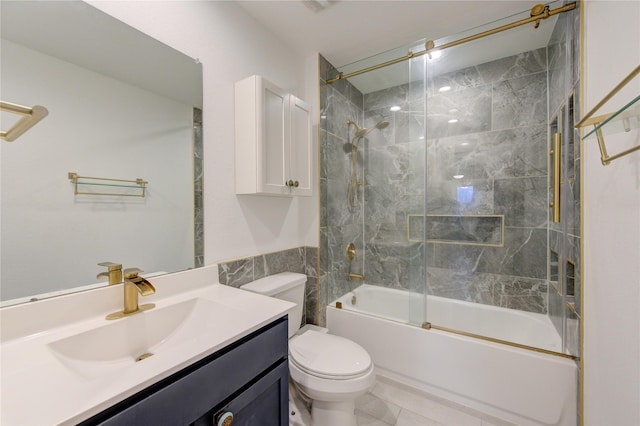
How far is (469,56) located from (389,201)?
52.0 inches

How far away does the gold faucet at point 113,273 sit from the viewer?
0.98 m

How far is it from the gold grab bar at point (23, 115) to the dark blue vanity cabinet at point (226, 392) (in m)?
0.73

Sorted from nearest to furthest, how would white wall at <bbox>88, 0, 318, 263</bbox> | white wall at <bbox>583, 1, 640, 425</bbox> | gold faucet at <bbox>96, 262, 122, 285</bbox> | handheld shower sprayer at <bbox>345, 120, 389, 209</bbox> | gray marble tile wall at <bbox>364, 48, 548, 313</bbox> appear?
white wall at <bbox>583, 1, 640, 425</bbox>, gold faucet at <bbox>96, 262, 122, 285</bbox>, white wall at <bbox>88, 0, 318, 263</bbox>, gray marble tile wall at <bbox>364, 48, 548, 313</bbox>, handheld shower sprayer at <bbox>345, 120, 389, 209</bbox>

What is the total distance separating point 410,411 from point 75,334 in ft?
5.68

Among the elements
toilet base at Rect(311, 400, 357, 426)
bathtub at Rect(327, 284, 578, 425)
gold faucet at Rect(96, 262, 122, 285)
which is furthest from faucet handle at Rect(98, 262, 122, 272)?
bathtub at Rect(327, 284, 578, 425)

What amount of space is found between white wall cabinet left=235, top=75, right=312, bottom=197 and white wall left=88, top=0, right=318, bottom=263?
0.21ft

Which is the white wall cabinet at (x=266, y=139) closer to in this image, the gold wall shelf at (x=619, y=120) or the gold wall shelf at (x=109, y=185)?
the gold wall shelf at (x=109, y=185)

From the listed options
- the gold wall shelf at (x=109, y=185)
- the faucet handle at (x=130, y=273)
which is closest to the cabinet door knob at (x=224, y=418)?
the faucet handle at (x=130, y=273)

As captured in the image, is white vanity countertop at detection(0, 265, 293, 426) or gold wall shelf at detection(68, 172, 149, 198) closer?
white vanity countertop at detection(0, 265, 293, 426)

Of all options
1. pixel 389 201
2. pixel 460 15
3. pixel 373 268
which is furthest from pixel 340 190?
pixel 460 15

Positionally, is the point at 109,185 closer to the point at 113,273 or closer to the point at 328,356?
the point at 113,273

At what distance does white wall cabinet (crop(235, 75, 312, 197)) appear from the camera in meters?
1.45

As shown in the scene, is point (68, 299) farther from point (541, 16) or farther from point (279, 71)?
point (541, 16)

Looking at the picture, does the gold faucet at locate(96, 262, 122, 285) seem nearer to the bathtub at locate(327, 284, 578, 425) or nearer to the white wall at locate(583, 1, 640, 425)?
the bathtub at locate(327, 284, 578, 425)
